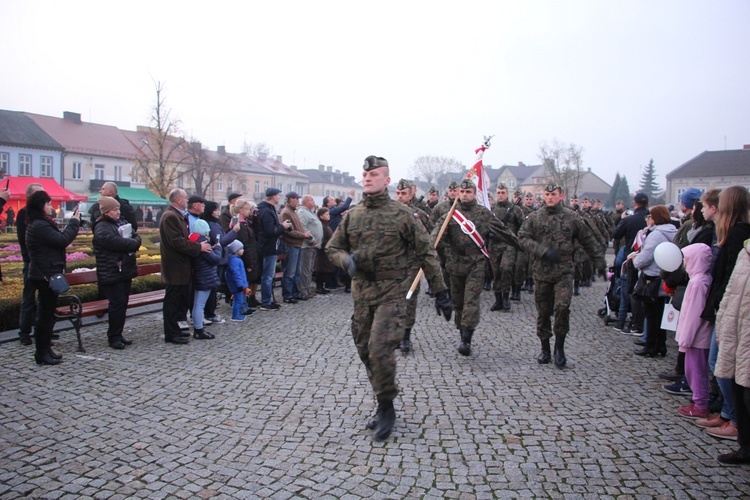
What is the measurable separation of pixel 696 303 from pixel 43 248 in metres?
7.31

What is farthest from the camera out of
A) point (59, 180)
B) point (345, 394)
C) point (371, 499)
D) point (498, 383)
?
point (59, 180)

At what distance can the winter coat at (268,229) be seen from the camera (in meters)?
10.6

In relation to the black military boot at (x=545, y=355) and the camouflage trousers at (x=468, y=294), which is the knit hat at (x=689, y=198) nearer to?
the black military boot at (x=545, y=355)

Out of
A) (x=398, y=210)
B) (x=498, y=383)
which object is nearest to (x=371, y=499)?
(x=398, y=210)

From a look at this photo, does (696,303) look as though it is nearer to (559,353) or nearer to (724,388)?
(724,388)

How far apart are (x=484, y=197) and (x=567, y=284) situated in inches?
75.2

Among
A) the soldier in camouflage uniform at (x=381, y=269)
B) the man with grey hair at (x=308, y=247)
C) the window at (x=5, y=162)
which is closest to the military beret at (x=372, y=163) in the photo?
the soldier in camouflage uniform at (x=381, y=269)

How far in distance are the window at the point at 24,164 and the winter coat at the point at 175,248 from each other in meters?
51.7

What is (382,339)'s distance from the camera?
182 inches

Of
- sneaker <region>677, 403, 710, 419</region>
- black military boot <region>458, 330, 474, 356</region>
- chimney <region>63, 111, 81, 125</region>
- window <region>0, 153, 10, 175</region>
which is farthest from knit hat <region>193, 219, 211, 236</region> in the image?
chimney <region>63, 111, 81, 125</region>

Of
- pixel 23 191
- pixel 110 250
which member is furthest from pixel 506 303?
pixel 23 191

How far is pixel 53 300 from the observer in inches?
255

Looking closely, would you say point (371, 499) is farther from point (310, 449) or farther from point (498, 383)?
point (498, 383)

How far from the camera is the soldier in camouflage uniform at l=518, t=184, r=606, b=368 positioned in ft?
21.9
